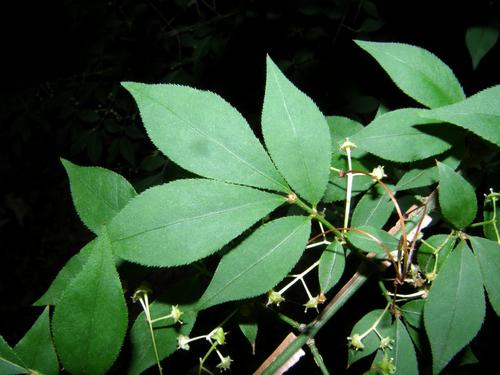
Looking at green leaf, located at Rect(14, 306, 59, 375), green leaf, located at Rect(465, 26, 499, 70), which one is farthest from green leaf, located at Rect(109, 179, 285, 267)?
green leaf, located at Rect(465, 26, 499, 70)

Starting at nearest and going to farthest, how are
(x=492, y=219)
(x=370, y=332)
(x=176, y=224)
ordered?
(x=176, y=224) < (x=492, y=219) < (x=370, y=332)

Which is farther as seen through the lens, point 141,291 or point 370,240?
point 141,291

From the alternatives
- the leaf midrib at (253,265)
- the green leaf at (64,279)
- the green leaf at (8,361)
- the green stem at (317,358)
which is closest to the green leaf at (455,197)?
the leaf midrib at (253,265)

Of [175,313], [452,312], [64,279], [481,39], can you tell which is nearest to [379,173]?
[452,312]

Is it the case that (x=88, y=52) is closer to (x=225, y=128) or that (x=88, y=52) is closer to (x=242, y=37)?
(x=242, y=37)

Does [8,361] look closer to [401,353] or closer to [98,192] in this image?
[98,192]

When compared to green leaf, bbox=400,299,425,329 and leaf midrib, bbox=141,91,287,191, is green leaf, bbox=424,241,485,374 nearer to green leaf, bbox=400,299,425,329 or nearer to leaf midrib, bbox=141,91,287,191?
green leaf, bbox=400,299,425,329

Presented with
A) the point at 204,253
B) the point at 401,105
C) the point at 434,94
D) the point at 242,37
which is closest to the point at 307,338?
the point at 204,253
